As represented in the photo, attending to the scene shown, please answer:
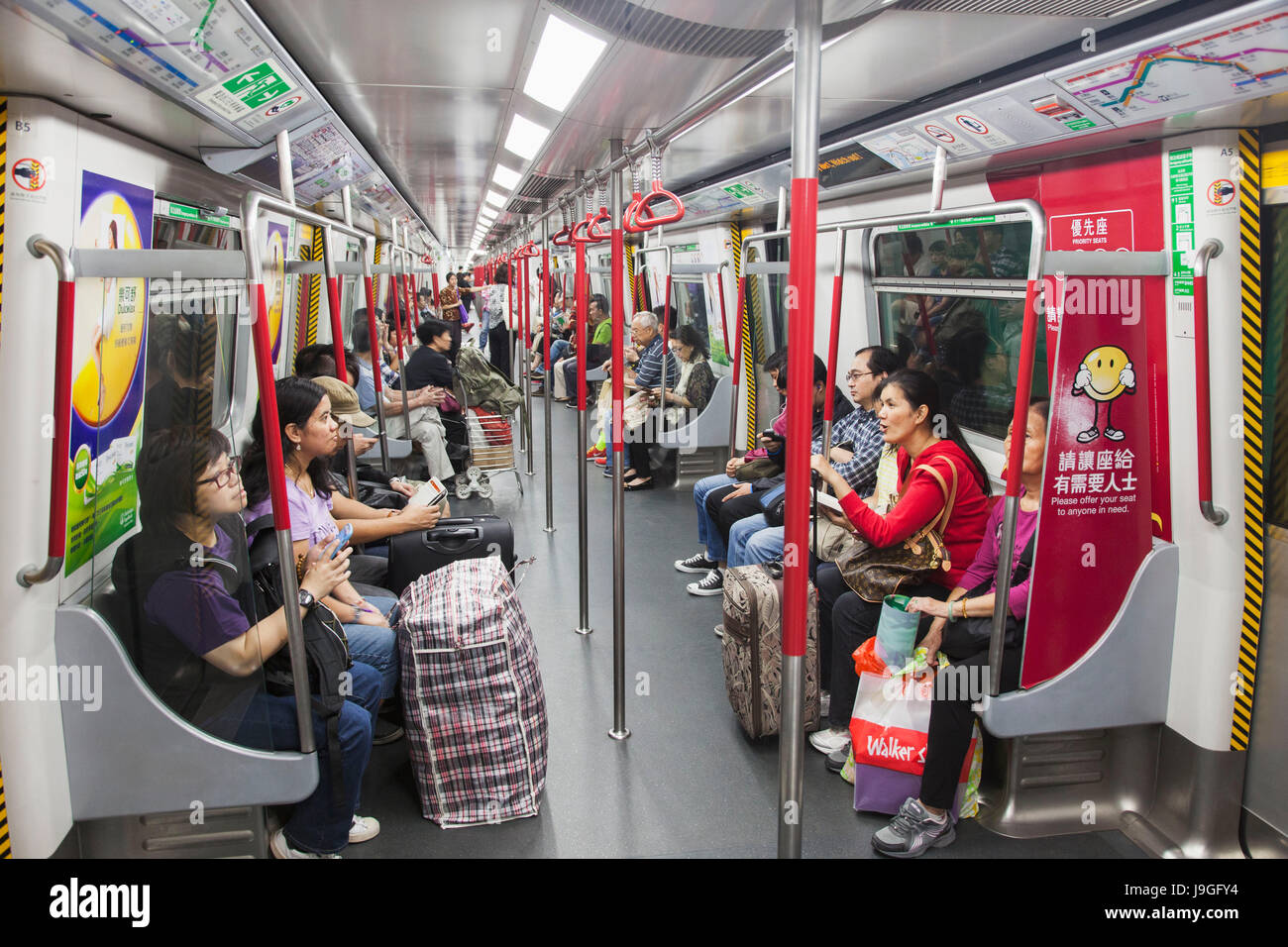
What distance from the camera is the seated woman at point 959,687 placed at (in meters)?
3.21

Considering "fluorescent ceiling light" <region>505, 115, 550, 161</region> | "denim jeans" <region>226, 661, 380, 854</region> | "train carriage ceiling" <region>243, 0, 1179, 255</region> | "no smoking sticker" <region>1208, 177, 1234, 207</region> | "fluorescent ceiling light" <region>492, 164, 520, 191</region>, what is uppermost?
"fluorescent ceiling light" <region>492, 164, 520, 191</region>

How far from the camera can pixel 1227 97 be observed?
8.16 ft

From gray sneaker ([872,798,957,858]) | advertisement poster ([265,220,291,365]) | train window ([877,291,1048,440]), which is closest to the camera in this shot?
gray sneaker ([872,798,957,858])

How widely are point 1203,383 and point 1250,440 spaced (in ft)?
0.86

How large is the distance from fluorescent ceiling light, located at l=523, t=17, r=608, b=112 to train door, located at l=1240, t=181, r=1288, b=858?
88.2 inches

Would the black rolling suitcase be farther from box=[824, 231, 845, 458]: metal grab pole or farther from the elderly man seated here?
the elderly man seated

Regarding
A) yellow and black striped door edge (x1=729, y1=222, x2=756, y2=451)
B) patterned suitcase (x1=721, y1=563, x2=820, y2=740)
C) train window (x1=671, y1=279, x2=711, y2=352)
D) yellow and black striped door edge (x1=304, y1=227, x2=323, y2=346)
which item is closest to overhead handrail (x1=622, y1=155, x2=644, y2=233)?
patterned suitcase (x1=721, y1=563, x2=820, y2=740)

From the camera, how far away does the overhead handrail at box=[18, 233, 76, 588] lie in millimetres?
2433

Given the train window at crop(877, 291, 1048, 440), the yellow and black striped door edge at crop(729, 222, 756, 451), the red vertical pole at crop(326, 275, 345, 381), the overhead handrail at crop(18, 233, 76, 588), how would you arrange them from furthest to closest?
1. the yellow and black striped door edge at crop(729, 222, 756, 451)
2. the train window at crop(877, 291, 1048, 440)
3. the red vertical pole at crop(326, 275, 345, 381)
4. the overhead handrail at crop(18, 233, 76, 588)

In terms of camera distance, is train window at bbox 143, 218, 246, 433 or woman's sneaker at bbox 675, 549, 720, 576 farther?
woman's sneaker at bbox 675, 549, 720, 576

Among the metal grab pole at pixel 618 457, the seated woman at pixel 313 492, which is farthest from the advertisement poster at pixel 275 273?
the metal grab pole at pixel 618 457

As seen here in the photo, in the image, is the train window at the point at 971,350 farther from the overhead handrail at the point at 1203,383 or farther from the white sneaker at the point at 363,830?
the white sneaker at the point at 363,830

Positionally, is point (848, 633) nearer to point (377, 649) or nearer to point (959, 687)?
point (959, 687)

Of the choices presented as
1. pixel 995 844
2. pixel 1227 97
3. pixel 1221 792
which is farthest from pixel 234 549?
pixel 1221 792
